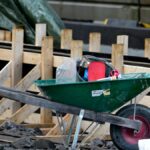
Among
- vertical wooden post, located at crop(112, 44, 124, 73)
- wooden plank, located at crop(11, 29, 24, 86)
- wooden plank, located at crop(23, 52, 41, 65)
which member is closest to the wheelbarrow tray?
vertical wooden post, located at crop(112, 44, 124, 73)

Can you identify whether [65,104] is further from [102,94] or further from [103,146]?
[103,146]

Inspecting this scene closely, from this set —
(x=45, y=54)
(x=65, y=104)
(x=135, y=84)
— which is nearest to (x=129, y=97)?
(x=135, y=84)

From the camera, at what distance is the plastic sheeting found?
12133 millimetres

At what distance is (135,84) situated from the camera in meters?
7.95

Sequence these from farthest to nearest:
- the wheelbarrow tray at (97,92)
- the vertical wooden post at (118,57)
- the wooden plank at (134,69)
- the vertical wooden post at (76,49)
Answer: the vertical wooden post at (76,49) → the vertical wooden post at (118,57) → the wooden plank at (134,69) → the wheelbarrow tray at (97,92)

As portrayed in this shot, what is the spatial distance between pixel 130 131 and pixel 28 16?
182 inches

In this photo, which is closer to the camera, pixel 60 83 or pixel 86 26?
pixel 60 83

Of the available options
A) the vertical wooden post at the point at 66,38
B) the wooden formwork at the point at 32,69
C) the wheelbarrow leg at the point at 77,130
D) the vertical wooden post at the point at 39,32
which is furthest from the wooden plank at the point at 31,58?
the wheelbarrow leg at the point at 77,130

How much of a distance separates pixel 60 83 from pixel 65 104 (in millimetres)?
212

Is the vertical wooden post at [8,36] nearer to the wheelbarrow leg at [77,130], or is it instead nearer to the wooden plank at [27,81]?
the wooden plank at [27,81]

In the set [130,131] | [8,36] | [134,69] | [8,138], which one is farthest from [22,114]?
[8,36]

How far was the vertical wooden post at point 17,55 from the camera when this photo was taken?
33.5 ft

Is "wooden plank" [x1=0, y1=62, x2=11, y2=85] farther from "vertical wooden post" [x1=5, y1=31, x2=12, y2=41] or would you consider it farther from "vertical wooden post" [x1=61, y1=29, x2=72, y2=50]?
"vertical wooden post" [x1=5, y1=31, x2=12, y2=41]

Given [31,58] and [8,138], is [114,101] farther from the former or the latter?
[31,58]
